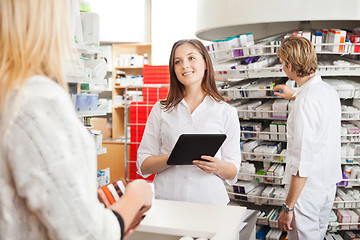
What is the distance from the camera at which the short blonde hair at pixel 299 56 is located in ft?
7.32

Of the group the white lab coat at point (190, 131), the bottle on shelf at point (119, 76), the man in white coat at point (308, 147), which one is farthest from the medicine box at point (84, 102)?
the bottle on shelf at point (119, 76)

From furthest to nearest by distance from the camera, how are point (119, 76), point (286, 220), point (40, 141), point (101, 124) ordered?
1. point (119, 76)
2. point (101, 124)
3. point (286, 220)
4. point (40, 141)

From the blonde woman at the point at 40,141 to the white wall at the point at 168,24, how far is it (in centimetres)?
646

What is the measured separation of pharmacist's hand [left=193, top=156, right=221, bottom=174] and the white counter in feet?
0.79

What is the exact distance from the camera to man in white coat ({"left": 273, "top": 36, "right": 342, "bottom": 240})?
2.16 meters

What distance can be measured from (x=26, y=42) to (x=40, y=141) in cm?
22

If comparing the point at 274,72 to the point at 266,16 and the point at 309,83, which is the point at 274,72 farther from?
the point at 309,83

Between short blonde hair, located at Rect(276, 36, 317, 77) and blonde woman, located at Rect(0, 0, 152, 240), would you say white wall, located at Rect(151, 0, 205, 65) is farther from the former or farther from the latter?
blonde woman, located at Rect(0, 0, 152, 240)

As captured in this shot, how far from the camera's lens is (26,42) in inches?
30.3

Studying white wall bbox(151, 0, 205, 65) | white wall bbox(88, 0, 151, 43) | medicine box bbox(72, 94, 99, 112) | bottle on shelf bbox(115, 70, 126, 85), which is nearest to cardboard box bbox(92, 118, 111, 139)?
bottle on shelf bbox(115, 70, 126, 85)

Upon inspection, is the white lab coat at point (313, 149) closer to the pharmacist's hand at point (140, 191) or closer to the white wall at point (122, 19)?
the pharmacist's hand at point (140, 191)

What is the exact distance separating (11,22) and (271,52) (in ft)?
7.93

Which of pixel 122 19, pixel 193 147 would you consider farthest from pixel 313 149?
pixel 122 19

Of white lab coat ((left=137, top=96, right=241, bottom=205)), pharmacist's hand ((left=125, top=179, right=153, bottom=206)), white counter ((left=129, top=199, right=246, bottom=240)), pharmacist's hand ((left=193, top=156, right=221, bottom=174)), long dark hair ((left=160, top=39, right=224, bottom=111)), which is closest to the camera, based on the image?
pharmacist's hand ((left=125, top=179, right=153, bottom=206))
